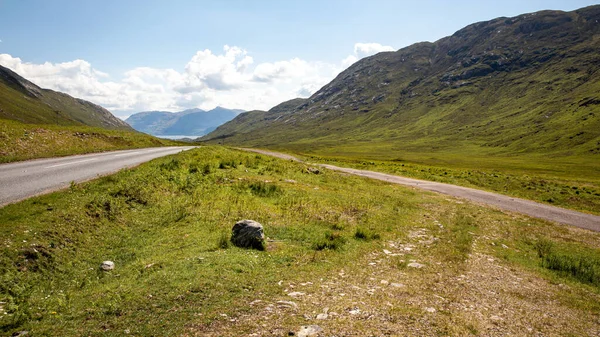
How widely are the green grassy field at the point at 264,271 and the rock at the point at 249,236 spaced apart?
52cm

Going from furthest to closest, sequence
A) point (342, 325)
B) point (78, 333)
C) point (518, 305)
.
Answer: point (518, 305) → point (342, 325) → point (78, 333)

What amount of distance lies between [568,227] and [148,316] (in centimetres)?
2949

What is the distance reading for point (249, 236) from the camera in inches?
492

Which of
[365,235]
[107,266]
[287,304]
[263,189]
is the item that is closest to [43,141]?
[263,189]

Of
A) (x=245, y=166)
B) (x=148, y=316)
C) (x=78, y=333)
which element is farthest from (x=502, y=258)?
(x=245, y=166)

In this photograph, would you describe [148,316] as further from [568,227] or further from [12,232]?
[568,227]

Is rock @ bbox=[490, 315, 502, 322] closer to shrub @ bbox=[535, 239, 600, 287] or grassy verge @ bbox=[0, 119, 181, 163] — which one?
shrub @ bbox=[535, 239, 600, 287]

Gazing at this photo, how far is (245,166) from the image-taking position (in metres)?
33.3

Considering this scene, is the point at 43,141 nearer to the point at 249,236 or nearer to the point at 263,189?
the point at 263,189

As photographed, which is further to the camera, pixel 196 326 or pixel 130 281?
pixel 130 281

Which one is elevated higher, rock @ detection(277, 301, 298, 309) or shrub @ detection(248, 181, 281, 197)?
shrub @ detection(248, 181, 281, 197)

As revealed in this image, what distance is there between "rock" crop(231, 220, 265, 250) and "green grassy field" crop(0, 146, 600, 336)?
0.52m

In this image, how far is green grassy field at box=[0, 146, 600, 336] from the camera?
7.45 meters

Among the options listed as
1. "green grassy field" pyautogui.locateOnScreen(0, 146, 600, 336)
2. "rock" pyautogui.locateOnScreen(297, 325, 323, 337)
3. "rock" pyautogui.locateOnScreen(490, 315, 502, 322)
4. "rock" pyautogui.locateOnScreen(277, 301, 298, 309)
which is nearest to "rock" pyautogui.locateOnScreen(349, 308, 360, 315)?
"green grassy field" pyautogui.locateOnScreen(0, 146, 600, 336)
